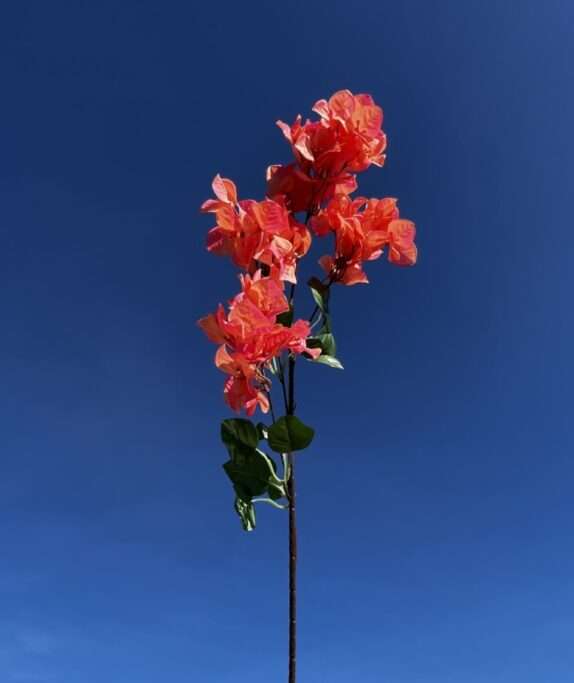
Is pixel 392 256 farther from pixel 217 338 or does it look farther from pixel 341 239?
pixel 217 338

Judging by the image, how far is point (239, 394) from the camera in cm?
189

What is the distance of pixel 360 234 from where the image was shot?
209 cm

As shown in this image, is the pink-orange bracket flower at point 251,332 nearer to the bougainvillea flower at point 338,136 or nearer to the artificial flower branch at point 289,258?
the artificial flower branch at point 289,258

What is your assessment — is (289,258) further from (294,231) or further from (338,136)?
(338,136)

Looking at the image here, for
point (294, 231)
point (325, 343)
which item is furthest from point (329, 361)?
point (294, 231)

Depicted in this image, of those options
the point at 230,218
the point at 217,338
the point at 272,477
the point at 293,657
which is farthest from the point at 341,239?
the point at 293,657

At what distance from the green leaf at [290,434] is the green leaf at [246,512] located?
0.85ft

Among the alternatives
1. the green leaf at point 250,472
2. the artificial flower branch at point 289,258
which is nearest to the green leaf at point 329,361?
the artificial flower branch at point 289,258

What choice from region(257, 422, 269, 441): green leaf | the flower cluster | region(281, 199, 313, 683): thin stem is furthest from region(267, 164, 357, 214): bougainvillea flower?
region(257, 422, 269, 441): green leaf

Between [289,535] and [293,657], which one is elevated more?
[289,535]

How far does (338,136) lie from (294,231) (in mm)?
376

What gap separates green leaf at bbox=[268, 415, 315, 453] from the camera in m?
1.82

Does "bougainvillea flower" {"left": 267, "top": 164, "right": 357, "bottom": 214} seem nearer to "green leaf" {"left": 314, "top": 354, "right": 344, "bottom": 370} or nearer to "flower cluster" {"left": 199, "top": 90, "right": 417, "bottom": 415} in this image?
"flower cluster" {"left": 199, "top": 90, "right": 417, "bottom": 415}

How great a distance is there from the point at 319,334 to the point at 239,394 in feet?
1.27
